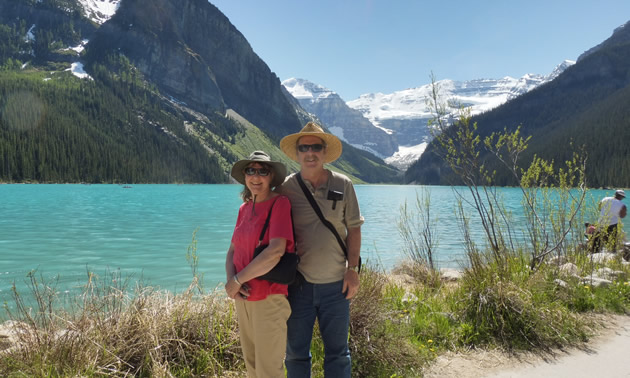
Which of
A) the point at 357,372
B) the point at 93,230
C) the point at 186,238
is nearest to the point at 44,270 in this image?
the point at 186,238

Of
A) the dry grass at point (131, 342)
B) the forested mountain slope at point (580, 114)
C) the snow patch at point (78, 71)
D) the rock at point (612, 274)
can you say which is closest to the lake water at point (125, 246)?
the dry grass at point (131, 342)

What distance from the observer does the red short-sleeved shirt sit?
8.66ft

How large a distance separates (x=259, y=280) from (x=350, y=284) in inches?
29.8

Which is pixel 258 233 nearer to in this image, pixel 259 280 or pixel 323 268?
pixel 259 280

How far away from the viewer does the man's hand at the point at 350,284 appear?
2.91 meters

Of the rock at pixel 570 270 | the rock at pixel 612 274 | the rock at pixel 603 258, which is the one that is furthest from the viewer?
the rock at pixel 603 258

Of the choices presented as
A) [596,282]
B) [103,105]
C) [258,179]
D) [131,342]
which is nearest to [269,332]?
[258,179]

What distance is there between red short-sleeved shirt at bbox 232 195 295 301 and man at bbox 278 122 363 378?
21 cm

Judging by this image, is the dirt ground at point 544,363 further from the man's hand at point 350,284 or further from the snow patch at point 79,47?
the snow patch at point 79,47

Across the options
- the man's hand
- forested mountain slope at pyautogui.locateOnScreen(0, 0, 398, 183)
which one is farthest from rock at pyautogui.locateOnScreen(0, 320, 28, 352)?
forested mountain slope at pyautogui.locateOnScreen(0, 0, 398, 183)

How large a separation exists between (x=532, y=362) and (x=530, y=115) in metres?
212

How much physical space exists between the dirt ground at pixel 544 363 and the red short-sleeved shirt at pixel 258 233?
7.66ft

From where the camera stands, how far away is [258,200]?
9.32 feet

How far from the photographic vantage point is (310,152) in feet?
9.87
